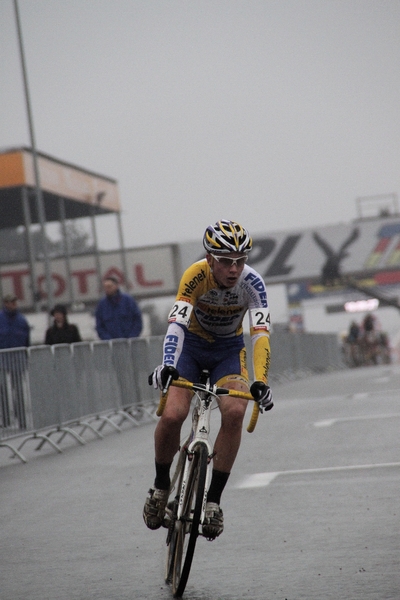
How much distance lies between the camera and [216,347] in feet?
21.5

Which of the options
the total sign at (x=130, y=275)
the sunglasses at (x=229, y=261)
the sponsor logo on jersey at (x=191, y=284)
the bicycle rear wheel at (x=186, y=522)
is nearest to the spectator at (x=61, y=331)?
the sponsor logo on jersey at (x=191, y=284)

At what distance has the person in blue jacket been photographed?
16.6 meters

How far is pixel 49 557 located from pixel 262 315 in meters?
1.95

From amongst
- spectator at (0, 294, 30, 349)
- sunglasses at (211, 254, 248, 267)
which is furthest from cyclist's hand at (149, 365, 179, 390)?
spectator at (0, 294, 30, 349)

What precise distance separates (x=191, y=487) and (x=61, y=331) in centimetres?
1093

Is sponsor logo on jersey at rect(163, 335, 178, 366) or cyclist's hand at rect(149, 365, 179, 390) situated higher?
sponsor logo on jersey at rect(163, 335, 178, 366)

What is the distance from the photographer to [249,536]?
6.91m

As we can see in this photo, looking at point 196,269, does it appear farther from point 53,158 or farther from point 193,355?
point 53,158

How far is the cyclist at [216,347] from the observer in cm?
592

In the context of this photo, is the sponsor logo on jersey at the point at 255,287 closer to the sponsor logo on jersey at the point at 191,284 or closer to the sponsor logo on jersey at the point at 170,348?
the sponsor logo on jersey at the point at 191,284

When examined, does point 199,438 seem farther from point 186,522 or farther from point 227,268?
point 227,268

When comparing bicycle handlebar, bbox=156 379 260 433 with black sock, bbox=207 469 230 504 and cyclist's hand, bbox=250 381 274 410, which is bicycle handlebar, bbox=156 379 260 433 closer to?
cyclist's hand, bbox=250 381 274 410

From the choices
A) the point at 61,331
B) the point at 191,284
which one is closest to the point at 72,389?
the point at 61,331

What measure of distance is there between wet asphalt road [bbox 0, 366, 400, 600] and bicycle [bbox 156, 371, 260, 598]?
0.15m
